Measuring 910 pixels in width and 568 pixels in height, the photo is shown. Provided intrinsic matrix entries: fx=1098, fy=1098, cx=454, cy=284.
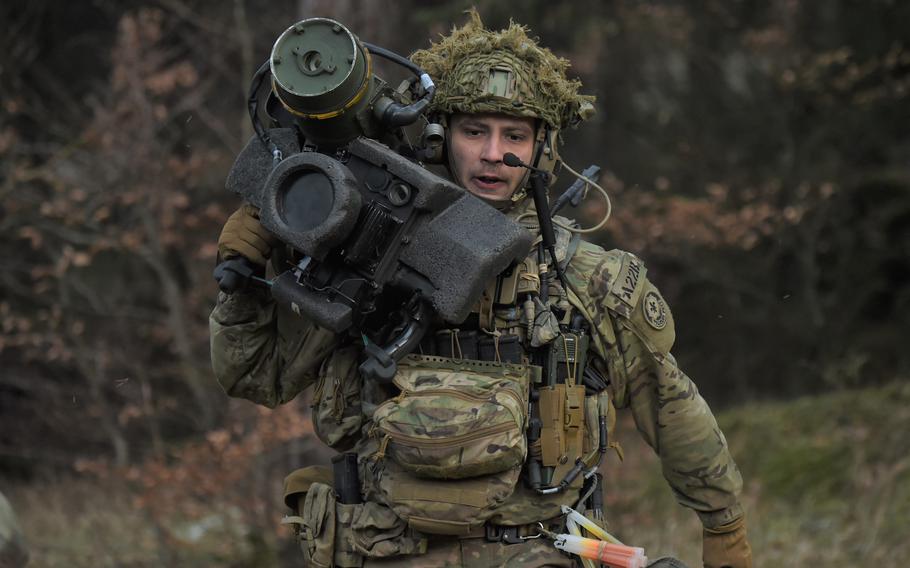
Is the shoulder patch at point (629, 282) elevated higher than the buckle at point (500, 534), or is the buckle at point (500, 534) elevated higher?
the shoulder patch at point (629, 282)

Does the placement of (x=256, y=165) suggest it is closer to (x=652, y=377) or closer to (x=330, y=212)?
(x=330, y=212)

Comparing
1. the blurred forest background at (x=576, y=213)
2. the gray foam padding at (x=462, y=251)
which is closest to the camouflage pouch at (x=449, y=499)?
the gray foam padding at (x=462, y=251)

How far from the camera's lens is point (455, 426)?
292 cm

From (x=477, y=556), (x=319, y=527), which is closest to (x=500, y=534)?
(x=477, y=556)

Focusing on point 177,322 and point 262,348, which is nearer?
point 262,348

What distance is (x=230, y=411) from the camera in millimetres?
7566

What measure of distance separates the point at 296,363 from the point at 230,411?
4.31 m

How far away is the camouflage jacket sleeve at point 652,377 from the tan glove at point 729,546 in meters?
0.03

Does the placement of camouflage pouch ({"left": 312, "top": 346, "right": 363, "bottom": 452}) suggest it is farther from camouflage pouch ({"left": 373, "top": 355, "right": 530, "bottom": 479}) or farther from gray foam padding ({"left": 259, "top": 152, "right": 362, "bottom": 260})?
gray foam padding ({"left": 259, "top": 152, "right": 362, "bottom": 260})

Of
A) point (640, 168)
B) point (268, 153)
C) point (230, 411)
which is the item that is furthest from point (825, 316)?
point (268, 153)

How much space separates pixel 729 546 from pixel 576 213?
593 cm

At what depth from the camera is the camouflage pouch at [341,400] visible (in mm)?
3352

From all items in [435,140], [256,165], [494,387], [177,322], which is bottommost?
[494,387]

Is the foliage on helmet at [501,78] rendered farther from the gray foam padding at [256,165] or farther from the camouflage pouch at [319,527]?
the camouflage pouch at [319,527]
